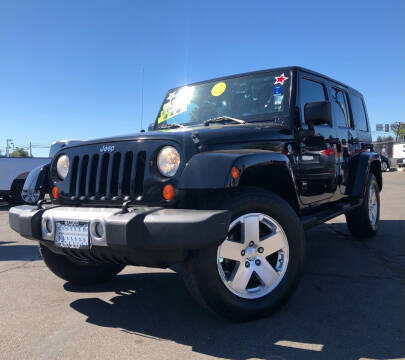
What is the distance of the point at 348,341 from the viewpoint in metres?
2.30

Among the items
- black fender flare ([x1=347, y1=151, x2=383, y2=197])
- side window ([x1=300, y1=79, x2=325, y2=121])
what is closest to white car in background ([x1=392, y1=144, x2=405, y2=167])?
black fender flare ([x1=347, y1=151, x2=383, y2=197])

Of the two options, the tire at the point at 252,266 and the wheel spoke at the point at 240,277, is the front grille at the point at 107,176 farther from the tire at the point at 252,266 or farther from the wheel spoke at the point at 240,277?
the wheel spoke at the point at 240,277

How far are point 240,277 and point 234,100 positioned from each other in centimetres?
195

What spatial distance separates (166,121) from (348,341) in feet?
9.66

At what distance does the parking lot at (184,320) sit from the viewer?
7.33 ft

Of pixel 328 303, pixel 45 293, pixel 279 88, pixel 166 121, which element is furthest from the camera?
pixel 166 121

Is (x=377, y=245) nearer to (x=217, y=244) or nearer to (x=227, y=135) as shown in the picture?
(x=227, y=135)

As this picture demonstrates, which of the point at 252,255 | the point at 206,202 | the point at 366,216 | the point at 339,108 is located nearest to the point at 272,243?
the point at 252,255

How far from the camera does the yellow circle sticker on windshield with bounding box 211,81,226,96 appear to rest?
405 cm

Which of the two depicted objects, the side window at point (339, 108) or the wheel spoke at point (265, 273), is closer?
the wheel spoke at point (265, 273)

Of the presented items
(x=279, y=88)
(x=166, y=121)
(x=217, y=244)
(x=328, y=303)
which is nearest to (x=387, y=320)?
(x=328, y=303)

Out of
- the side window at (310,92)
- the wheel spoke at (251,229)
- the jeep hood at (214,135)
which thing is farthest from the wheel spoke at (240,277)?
the side window at (310,92)

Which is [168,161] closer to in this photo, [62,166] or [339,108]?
[62,166]

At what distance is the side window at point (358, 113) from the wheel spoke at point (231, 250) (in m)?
3.52
